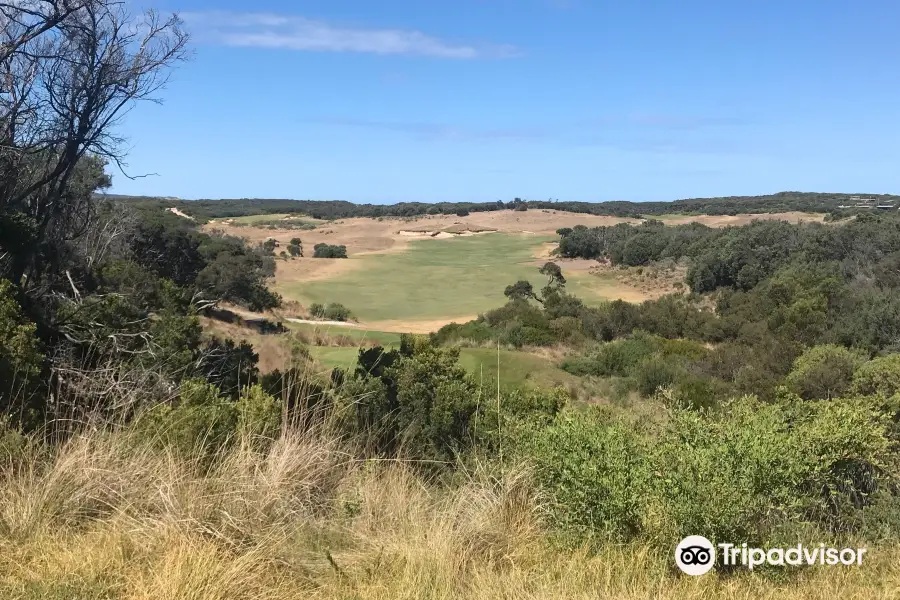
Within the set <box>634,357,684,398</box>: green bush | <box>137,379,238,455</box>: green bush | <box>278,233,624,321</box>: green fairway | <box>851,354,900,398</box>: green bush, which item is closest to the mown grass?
<box>278,233,624,321</box>: green fairway

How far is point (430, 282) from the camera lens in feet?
181

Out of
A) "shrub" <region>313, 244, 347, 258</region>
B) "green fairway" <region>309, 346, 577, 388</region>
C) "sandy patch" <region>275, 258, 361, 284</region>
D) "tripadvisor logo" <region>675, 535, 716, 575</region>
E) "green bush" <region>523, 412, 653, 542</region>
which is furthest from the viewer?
"shrub" <region>313, 244, 347, 258</region>

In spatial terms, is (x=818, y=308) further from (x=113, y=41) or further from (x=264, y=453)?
(x=264, y=453)

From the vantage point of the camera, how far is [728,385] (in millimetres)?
19953

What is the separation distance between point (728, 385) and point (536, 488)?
17872 mm

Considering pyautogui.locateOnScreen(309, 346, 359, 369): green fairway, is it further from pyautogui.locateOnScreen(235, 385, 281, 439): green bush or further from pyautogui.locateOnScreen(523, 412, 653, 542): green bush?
pyautogui.locateOnScreen(523, 412, 653, 542): green bush

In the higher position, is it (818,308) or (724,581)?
(724,581)

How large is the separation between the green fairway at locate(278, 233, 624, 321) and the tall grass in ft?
125

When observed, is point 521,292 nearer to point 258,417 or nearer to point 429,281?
point 429,281

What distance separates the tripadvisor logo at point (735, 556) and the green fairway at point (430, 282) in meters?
38.9

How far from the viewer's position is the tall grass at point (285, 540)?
110 inches

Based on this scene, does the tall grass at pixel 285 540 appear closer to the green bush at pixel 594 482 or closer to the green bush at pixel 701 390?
the green bush at pixel 594 482

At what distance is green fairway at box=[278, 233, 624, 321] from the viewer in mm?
44969

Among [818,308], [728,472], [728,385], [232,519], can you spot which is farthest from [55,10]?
[818,308]
